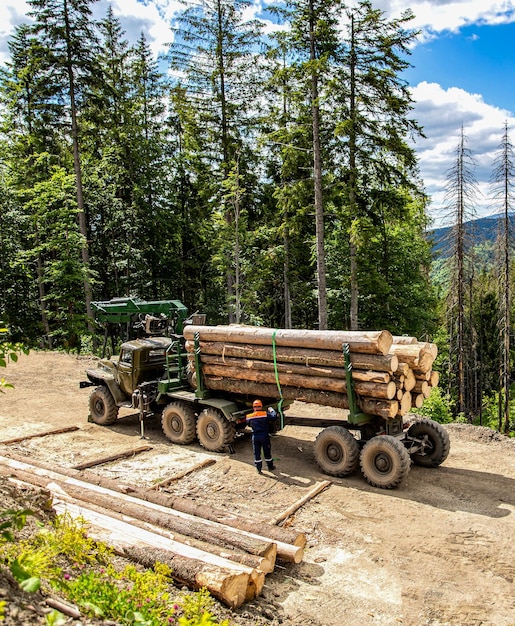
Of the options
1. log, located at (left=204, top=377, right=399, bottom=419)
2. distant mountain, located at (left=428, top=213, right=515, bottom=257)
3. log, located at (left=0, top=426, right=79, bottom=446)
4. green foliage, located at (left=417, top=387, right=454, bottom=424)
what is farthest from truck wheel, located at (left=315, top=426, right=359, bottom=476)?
distant mountain, located at (left=428, top=213, right=515, bottom=257)

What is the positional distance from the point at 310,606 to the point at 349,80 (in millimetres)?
19903

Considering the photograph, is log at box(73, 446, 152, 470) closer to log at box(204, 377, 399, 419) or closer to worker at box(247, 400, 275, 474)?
log at box(204, 377, 399, 419)

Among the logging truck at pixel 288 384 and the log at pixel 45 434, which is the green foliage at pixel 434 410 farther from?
the log at pixel 45 434

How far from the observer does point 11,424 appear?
13.5m

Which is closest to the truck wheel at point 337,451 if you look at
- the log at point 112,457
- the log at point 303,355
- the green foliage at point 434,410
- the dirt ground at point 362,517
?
the dirt ground at point 362,517

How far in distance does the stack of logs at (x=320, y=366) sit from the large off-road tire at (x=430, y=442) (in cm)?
54

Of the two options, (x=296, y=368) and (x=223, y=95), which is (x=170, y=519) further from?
(x=223, y=95)

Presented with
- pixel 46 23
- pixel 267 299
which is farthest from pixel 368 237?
pixel 46 23

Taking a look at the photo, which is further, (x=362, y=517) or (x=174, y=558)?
(x=362, y=517)

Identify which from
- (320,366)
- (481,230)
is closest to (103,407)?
(320,366)

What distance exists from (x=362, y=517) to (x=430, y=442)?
265cm

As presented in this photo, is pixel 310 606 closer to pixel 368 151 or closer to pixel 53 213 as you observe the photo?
pixel 368 151

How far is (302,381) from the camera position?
9.65 m

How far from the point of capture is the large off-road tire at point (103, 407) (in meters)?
13.0
